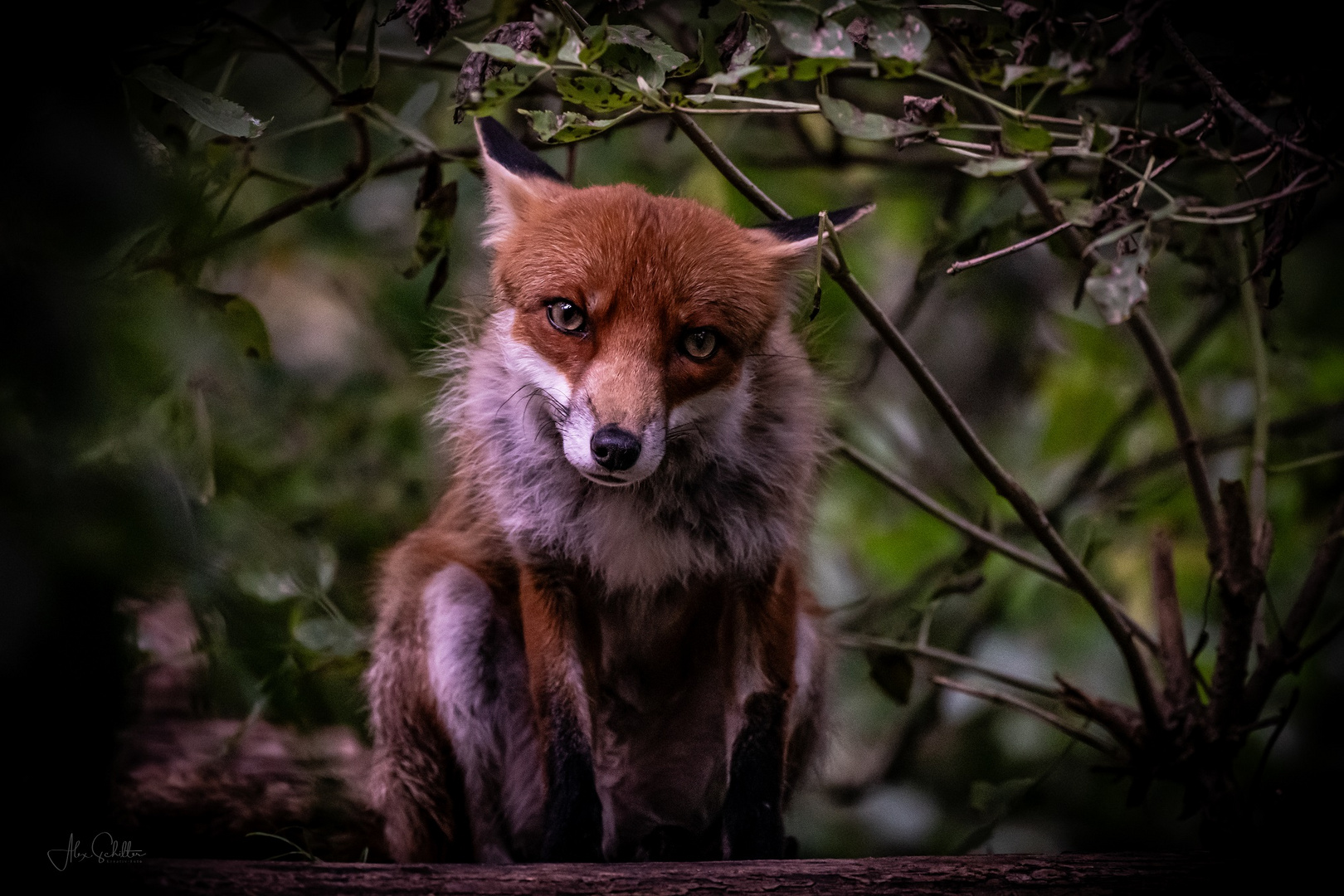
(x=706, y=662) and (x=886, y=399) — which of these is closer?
(x=706, y=662)

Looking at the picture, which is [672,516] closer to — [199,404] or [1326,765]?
[199,404]

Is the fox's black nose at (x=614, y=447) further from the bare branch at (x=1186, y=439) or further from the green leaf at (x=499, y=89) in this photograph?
the bare branch at (x=1186, y=439)

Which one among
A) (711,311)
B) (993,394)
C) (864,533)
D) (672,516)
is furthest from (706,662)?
(993,394)

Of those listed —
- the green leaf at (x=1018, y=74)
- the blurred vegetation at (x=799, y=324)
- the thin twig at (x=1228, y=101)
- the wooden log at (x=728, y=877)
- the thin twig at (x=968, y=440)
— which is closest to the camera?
the blurred vegetation at (x=799, y=324)

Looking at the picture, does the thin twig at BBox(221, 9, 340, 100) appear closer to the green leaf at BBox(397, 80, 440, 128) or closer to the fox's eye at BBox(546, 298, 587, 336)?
the green leaf at BBox(397, 80, 440, 128)

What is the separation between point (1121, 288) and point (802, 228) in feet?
3.68

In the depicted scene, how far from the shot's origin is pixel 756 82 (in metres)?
2.13

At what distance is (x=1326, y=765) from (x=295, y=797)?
4.28m

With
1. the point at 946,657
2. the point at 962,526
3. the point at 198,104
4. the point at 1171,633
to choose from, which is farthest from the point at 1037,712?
the point at 198,104

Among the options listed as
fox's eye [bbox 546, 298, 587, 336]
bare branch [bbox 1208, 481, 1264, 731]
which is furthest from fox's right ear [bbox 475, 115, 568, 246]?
bare branch [bbox 1208, 481, 1264, 731]

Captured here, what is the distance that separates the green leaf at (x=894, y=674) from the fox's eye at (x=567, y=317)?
1848mm

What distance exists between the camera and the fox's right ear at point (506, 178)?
121 inches

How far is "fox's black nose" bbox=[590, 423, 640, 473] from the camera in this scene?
98.3 inches

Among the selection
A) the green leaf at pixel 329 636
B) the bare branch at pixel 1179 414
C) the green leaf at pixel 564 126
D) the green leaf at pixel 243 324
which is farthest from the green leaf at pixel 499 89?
the green leaf at pixel 329 636
